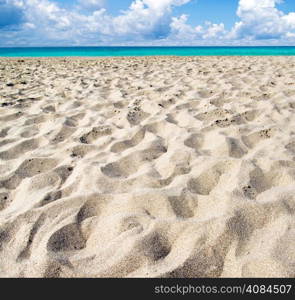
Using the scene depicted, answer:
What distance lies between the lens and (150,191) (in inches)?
81.4

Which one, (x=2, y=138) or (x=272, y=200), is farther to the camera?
(x=2, y=138)

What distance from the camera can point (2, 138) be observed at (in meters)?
3.13

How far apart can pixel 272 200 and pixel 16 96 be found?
433 centimetres

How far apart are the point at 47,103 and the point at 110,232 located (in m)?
3.18

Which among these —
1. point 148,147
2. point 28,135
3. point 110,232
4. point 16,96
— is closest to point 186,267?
point 110,232

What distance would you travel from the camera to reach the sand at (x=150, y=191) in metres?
1.55

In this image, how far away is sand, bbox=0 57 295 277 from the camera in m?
1.55
